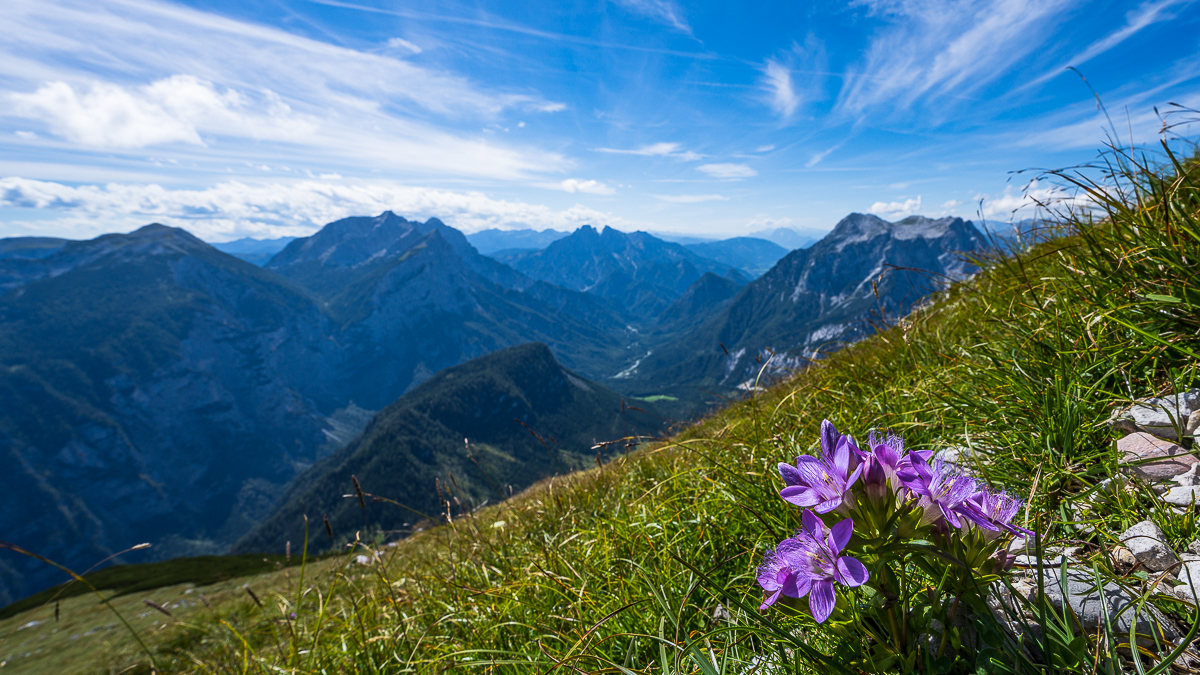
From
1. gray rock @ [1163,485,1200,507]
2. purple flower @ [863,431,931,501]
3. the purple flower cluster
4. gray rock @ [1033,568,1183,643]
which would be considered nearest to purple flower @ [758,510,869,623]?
the purple flower cluster

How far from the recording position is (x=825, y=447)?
5.04ft

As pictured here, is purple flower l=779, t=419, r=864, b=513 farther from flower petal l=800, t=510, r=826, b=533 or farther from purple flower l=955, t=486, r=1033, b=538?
purple flower l=955, t=486, r=1033, b=538

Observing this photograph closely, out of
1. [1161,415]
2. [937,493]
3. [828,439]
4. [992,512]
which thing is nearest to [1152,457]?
[1161,415]

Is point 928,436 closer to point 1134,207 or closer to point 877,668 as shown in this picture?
point 877,668

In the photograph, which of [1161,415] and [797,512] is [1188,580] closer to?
[1161,415]

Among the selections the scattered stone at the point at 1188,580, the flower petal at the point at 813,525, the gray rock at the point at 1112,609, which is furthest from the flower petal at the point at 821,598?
the scattered stone at the point at 1188,580

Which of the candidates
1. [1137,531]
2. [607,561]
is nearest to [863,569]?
[1137,531]

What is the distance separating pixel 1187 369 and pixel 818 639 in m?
2.69

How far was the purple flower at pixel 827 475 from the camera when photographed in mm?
1385

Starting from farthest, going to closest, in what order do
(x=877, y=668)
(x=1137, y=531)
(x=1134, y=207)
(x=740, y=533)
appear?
(x=1134, y=207) → (x=740, y=533) → (x=1137, y=531) → (x=877, y=668)

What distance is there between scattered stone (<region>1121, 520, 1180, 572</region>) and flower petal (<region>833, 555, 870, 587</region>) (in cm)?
174

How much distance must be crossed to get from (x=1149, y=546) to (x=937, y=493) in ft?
4.83

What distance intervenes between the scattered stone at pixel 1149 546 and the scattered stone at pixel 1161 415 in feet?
2.36

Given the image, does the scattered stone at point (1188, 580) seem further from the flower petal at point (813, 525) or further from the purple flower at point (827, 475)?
the flower petal at point (813, 525)
